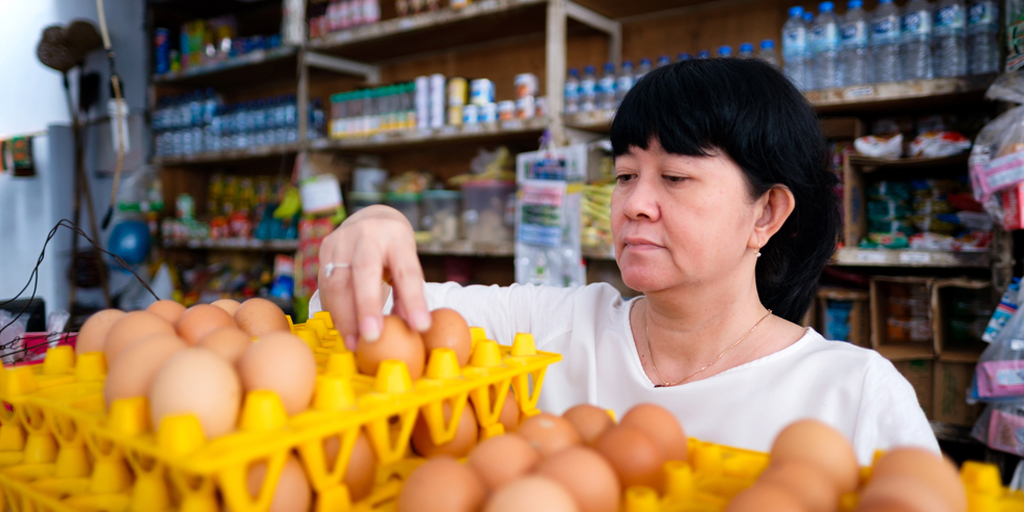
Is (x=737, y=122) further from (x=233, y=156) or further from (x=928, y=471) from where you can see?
(x=233, y=156)

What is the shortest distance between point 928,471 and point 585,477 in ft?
0.80

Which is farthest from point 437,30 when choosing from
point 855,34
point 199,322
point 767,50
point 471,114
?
point 199,322

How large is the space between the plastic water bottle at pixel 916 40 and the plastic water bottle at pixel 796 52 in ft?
0.92

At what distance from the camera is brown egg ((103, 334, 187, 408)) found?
1.75ft

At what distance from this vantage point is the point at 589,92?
93.2 inches

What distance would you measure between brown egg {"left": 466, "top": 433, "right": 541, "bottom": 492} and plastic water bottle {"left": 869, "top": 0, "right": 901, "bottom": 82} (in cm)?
205

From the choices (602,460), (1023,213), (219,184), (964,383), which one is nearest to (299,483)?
(602,460)

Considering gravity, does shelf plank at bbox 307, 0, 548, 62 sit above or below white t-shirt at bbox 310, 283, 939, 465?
above

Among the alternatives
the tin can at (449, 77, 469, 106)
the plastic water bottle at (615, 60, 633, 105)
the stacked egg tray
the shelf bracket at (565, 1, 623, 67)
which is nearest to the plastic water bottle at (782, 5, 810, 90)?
the plastic water bottle at (615, 60, 633, 105)

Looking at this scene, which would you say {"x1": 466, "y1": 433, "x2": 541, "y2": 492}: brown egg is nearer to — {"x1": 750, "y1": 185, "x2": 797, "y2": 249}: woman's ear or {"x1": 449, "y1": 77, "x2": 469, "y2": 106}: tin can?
{"x1": 750, "y1": 185, "x2": 797, "y2": 249}: woman's ear

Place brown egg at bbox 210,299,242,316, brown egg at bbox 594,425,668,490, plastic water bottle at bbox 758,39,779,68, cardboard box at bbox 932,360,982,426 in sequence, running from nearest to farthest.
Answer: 1. brown egg at bbox 594,425,668,490
2. brown egg at bbox 210,299,242,316
3. cardboard box at bbox 932,360,982,426
4. plastic water bottle at bbox 758,39,779,68

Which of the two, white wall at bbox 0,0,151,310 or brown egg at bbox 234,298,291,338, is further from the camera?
white wall at bbox 0,0,151,310

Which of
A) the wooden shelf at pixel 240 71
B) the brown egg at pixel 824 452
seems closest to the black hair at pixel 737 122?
the brown egg at pixel 824 452

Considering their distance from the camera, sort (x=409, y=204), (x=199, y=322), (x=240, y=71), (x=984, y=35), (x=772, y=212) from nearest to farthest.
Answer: (x=199, y=322) < (x=772, y=212) < (x=984, y=35) < (x=409, y=204) < (x=240, y=71)
